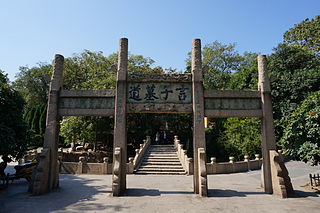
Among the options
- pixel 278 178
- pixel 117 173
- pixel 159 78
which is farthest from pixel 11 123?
pixel 278 178

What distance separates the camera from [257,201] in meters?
7.07

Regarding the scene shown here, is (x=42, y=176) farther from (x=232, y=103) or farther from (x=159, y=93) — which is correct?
(x=232, y=103)

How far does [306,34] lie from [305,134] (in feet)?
45.1

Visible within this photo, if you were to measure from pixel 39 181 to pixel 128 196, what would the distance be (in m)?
3.32

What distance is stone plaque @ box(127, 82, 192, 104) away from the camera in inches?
340

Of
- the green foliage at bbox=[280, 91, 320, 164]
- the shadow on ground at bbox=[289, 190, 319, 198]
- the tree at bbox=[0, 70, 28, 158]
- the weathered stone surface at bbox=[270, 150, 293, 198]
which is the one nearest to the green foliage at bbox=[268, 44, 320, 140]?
the green foliage at bbox=[280, 91, 320, 164]

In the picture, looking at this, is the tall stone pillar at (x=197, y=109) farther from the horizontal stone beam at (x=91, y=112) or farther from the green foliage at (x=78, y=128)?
the green foliage at (x=78, y=128)

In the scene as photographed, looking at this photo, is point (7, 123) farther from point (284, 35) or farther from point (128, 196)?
point (284, 35)

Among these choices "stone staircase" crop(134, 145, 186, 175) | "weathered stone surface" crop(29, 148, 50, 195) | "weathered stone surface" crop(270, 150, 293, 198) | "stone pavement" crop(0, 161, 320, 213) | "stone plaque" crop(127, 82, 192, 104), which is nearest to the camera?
"stone pavement" crop(0, 161, 320, 213)

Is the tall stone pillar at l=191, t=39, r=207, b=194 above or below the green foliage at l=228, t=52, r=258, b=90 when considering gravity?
below

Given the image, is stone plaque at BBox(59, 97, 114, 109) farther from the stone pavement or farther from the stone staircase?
the stone staircase

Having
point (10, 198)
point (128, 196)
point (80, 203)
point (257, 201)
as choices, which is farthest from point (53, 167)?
point (257, 201)

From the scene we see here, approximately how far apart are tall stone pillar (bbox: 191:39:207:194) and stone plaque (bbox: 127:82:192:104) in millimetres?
311

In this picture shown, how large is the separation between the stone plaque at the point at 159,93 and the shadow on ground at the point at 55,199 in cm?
396
